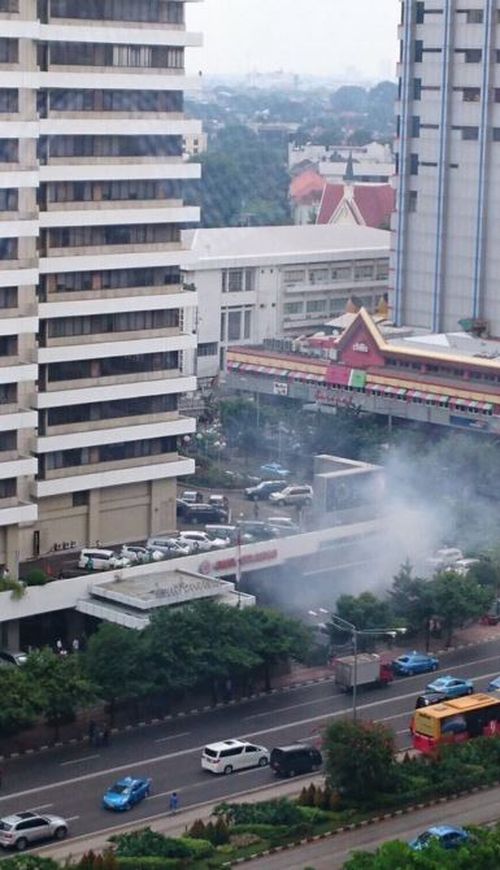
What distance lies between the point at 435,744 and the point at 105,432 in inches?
150

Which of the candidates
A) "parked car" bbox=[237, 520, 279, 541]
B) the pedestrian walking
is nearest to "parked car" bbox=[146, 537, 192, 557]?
"parked car" bbox=[237, 520, 279, 541]

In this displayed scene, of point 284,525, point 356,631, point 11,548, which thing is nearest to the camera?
point 356,631

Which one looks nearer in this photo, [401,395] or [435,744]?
[435,744]

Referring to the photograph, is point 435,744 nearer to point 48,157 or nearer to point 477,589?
point 477,589

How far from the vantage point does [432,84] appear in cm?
2178

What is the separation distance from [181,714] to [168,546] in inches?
88.9

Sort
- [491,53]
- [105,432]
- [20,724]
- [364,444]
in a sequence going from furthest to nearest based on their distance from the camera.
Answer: [491,53]
[364,444]
[105,432]
[20,724]

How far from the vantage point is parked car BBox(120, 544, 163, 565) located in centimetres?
1438

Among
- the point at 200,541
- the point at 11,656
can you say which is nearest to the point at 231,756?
the point at 11,656

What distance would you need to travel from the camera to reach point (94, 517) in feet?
48.8

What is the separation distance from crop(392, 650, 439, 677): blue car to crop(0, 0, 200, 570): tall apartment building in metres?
2.43

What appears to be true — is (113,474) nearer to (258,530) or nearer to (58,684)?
(258,530)

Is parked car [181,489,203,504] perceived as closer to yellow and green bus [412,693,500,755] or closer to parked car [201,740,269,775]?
yellow and green bus [412,693,500,755]

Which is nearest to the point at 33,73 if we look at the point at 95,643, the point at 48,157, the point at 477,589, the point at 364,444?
the point at 48,157
